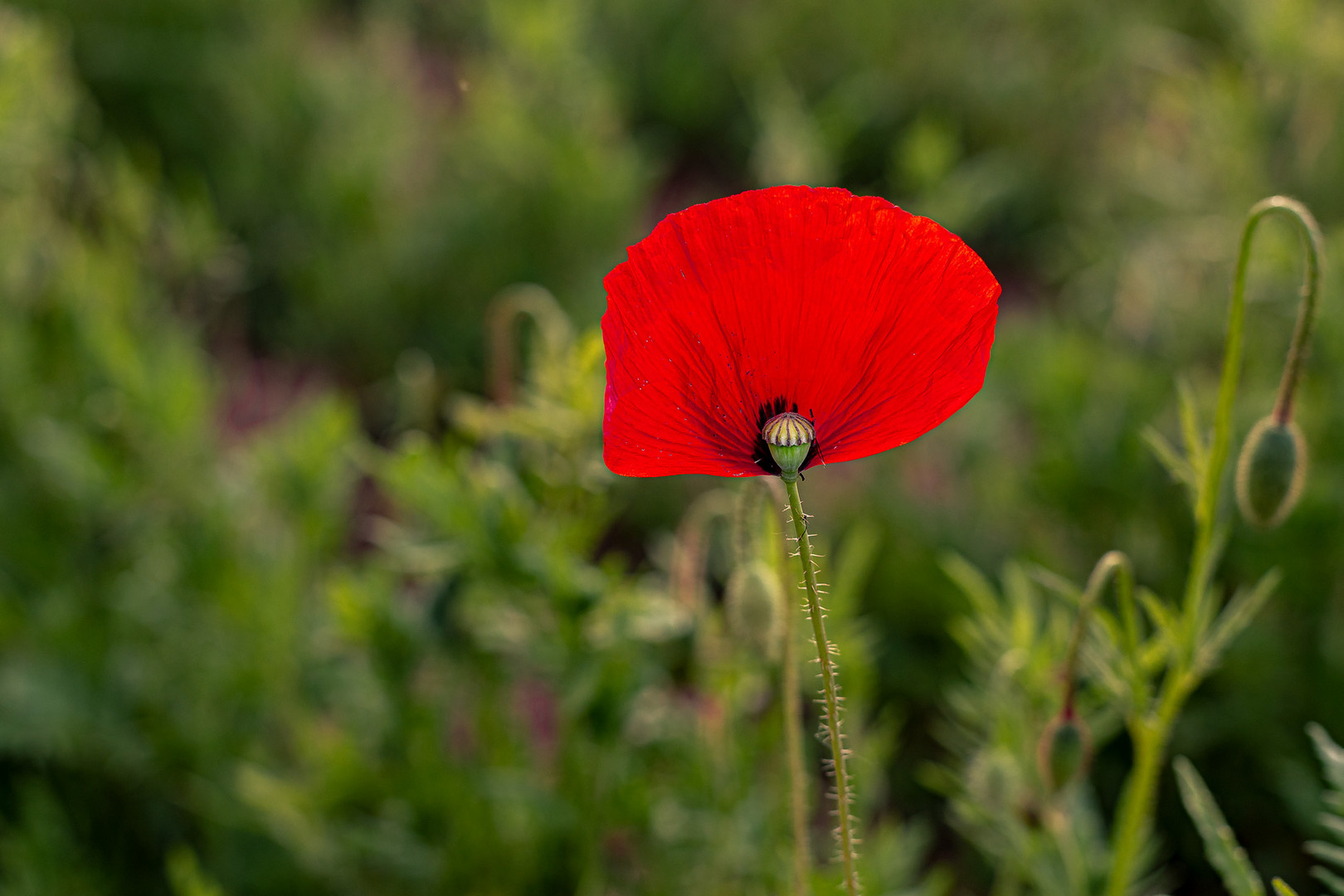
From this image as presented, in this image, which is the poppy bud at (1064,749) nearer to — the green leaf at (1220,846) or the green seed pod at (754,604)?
the green leaf at (1220,846)

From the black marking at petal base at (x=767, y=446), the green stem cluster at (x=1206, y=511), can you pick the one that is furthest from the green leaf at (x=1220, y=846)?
the black marking at petal base at (x=767, y=446)

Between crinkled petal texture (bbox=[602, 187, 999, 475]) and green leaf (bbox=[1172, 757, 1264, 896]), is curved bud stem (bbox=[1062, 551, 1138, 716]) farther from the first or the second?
crinkled petal texture (bbox=[602, 187, 999, 475])

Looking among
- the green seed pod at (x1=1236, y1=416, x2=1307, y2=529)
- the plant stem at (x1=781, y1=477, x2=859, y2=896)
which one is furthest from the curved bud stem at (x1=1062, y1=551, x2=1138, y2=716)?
the plant stem at (x1=781, y1=477, x2=859, y2=896)

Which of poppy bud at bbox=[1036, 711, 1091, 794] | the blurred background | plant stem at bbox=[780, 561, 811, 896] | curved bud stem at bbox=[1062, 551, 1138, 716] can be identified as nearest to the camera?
plant stem at bbox=[780, 561, 811, 896]

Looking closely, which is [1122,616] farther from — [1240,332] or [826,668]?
[826,668]

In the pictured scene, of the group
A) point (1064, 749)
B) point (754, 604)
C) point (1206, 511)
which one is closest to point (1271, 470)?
point (1206, 511)

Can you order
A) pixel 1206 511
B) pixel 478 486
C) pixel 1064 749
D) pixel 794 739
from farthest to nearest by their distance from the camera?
1. pixel 478 486
2. pixel 1064 749
3. pixel 1206 511
4. pixel 794 739

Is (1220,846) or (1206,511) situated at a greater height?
Result: (1206,511)

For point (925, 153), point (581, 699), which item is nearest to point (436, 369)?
point (925, 153)
